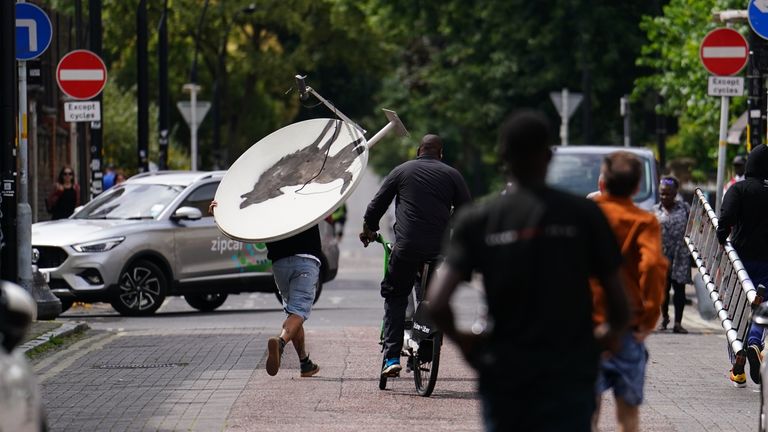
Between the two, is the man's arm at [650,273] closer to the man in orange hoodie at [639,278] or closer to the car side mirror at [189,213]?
the man in orange hoodie at [639,278]

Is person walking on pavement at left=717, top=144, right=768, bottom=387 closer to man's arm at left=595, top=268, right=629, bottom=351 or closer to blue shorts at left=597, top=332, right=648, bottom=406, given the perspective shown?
blue shorts at left=597, top=332, right=648, bottom=406

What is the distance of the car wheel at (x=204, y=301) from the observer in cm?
2250

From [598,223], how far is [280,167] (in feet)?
24.2

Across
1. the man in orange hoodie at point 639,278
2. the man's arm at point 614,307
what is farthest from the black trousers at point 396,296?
the man's arm at point 614,307

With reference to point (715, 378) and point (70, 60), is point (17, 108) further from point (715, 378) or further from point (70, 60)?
point (715, 378)

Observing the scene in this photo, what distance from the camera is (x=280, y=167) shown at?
13109 mm

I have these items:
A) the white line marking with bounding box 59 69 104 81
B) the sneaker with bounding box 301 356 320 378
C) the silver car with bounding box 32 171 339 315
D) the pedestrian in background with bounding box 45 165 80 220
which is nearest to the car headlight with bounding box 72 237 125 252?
the silver car with bounding box 32 171 339 315

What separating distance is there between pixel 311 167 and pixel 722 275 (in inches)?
124

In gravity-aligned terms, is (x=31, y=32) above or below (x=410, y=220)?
above

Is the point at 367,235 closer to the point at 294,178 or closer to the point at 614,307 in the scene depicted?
the point at 294,178

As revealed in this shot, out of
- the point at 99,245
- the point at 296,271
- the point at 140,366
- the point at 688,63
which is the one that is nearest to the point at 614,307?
the point at 296,271

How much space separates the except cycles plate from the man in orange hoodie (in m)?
4.67

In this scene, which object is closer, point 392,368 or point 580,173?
point 392,368

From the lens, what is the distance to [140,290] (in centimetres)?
2064
